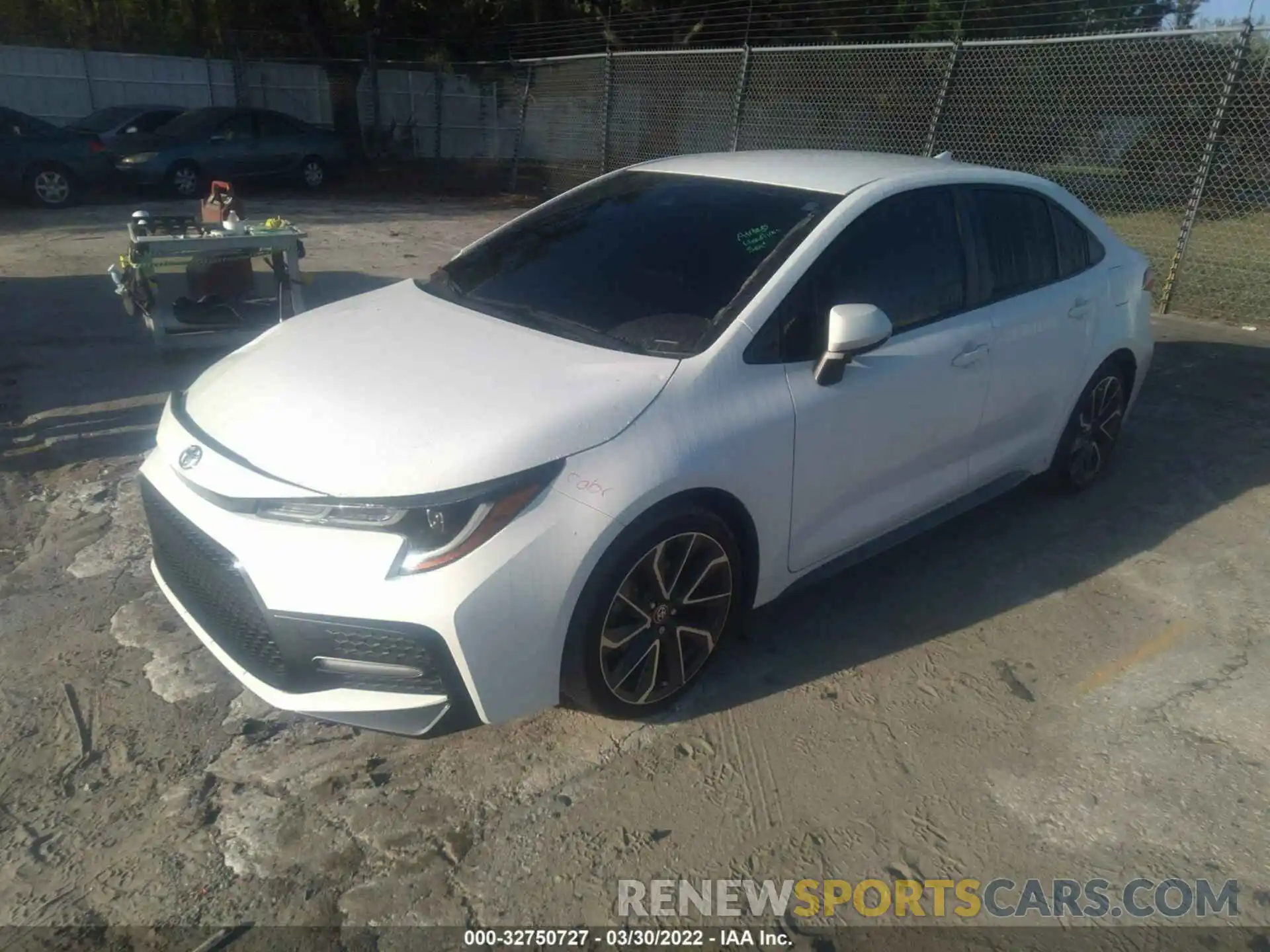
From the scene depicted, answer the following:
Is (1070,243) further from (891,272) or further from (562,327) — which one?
(562,327)

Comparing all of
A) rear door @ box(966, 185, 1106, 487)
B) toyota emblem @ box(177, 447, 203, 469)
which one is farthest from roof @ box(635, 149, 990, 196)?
toyota emblem @ box(177, 447, 203, 469)

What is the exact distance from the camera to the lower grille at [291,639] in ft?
8.59

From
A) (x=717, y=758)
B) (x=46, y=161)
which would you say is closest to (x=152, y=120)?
(x=46, y=161)

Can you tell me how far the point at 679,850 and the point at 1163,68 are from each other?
1234 cm

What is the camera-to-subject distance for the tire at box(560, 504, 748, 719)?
2844mm

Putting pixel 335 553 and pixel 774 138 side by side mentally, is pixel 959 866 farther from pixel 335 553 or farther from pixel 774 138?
pixel 774 138

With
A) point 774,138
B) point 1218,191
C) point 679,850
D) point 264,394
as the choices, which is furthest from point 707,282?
point 774,138

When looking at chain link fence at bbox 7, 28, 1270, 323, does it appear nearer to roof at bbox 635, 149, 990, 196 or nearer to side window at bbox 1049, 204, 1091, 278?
side window at bbox 1049, 204, 1091, 278

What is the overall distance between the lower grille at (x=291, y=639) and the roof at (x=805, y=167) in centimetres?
228

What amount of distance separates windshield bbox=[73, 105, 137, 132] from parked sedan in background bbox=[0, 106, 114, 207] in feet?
2.67

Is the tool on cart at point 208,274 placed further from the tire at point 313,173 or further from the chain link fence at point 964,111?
the tire at point 313,173

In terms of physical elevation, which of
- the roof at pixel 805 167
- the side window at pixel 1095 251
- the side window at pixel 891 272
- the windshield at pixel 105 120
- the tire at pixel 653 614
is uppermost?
the roof at pixel 805 167

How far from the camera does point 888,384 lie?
11.7ft

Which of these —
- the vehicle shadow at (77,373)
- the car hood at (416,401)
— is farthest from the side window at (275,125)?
the car hood at (416,401)
